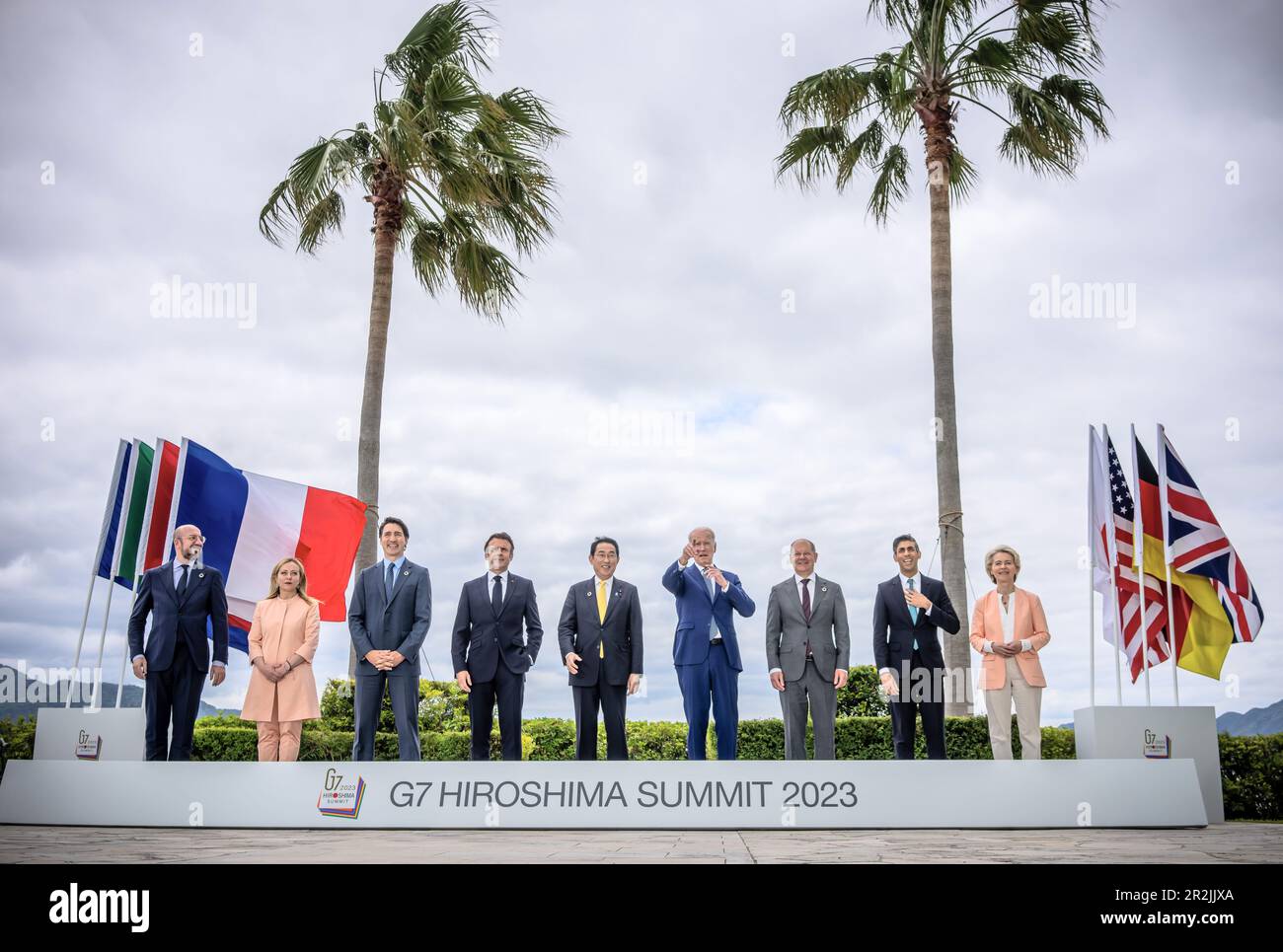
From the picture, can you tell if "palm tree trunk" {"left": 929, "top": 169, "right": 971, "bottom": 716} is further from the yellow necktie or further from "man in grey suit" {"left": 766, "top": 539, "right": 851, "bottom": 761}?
the yellow necktie

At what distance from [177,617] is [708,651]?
4.41 meters

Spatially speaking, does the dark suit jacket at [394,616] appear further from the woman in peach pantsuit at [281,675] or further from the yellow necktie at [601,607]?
the yellow necktie at [601,607]

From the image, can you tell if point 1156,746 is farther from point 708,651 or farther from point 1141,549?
point 708,651

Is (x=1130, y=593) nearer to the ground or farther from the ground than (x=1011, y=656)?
farther from the ground

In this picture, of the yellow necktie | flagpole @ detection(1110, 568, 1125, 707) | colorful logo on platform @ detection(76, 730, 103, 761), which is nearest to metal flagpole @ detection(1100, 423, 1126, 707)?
flagpole @ detection(1110, 568, 1125, 707)

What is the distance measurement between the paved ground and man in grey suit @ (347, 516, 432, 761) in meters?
1.32

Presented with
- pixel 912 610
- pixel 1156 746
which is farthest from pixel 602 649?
pixel 1156 746

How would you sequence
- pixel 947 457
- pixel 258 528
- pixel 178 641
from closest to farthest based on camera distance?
pixel 178 641 → pixel 258 528 → pixel 947 457

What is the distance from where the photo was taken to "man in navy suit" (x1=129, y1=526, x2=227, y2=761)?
8.09 meters

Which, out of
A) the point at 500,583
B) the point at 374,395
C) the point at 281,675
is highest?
the point at 374,395

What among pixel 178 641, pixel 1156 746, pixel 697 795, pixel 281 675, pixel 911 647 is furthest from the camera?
pixel 1156 746

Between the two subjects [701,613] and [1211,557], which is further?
[1211,557]

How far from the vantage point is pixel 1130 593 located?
33.8ft

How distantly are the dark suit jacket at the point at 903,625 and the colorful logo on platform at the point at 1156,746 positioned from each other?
2.05 meters
